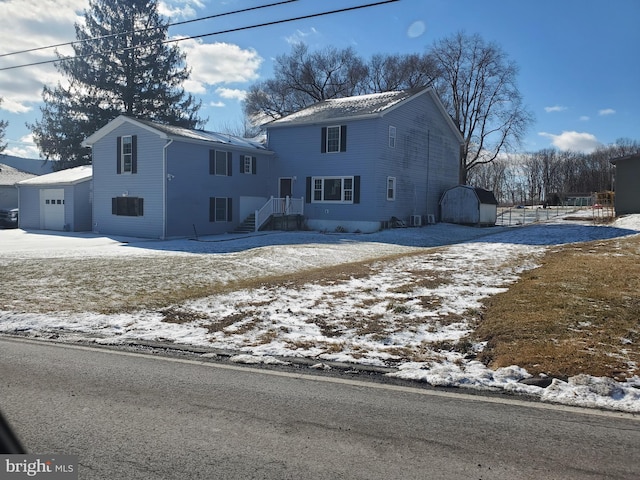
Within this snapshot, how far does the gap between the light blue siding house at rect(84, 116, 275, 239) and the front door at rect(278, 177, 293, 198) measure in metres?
1.48

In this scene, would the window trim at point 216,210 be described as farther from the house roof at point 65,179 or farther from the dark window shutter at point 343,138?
the house roof at point 65,179

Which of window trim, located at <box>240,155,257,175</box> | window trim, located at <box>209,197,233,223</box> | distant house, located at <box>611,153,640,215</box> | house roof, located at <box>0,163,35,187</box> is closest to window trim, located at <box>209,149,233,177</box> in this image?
window trim, located at <box>240,155,257,175</box>

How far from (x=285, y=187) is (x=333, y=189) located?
3416mm

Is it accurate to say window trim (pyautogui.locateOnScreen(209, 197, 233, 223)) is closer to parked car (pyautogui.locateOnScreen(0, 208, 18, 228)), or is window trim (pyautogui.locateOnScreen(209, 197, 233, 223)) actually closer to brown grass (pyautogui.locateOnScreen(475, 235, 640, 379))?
parked car (pyautogui.locateOnScreen(0, 208, 18, 228))

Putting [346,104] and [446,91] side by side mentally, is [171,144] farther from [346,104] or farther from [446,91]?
[446,91]

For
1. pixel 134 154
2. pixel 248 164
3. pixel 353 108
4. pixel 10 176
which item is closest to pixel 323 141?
pixel 353 108

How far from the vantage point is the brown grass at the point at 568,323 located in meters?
5.70

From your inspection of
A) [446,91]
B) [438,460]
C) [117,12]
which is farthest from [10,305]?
[446,91]

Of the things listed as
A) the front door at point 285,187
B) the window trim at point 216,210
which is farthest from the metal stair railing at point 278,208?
the window trim at point 216,210

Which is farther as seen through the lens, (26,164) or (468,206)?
(26,164)

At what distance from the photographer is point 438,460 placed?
11.7 ft

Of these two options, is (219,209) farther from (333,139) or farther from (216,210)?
(333,139)

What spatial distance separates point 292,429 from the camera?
13.5 feet

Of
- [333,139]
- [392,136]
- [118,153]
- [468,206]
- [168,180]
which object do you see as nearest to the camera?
[168,180]
